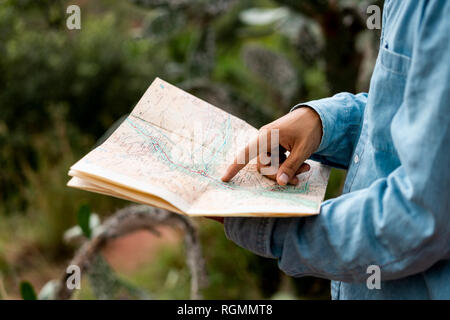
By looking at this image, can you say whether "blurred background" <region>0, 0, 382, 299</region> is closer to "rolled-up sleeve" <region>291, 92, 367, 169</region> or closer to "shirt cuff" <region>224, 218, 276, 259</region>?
"rolled-up sleeve" <region>291, 92, 367, 169</region>

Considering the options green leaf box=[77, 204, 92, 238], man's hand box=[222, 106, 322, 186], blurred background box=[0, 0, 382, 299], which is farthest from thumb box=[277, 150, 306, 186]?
blurred background box=[0, 0, 382, 299]

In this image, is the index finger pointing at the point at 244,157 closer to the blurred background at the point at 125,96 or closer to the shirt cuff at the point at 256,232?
the shirt cuff at the point at 256,232

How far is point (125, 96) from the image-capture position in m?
2.79

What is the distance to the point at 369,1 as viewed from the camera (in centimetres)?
166

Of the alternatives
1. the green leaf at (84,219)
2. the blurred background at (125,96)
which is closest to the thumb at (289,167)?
the green leaf at (84,219)

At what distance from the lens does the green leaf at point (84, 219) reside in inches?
46.4

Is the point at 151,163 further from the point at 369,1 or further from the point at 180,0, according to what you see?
the point at 180,0

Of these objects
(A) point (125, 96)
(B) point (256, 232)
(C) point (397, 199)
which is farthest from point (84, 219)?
(A) point (125, 96)

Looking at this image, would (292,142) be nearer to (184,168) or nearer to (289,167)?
(289,167)

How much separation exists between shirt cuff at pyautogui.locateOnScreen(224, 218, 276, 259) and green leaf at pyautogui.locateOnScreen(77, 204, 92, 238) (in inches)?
27.2

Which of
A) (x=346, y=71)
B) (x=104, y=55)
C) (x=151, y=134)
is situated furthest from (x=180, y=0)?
(x=151, y=134)

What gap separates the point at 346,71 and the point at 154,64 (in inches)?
57.6

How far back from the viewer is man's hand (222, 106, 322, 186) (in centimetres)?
65

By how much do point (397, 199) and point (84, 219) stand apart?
89cm
